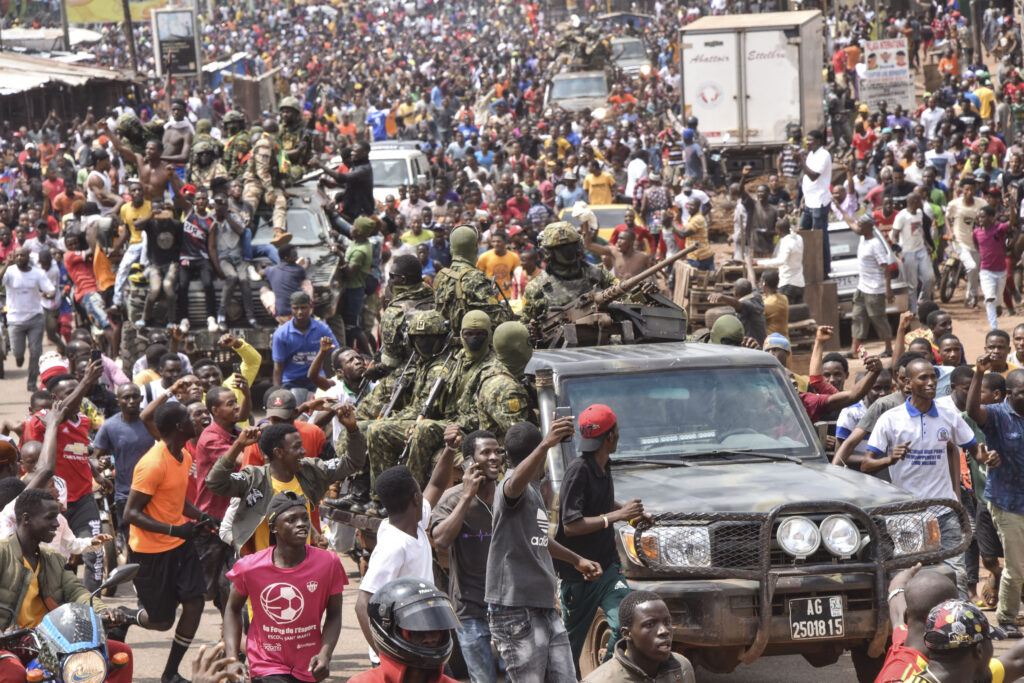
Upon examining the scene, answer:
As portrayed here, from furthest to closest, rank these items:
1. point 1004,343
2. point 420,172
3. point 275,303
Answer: point 420,172 < point 275,303 < point 1004,343

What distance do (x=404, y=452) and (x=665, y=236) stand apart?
11.6m

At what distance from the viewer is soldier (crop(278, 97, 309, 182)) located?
17.8m

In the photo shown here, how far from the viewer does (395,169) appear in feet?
85.7

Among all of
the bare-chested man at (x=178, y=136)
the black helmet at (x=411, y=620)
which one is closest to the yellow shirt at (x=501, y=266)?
the bare-chested man at (x=178, y=136)

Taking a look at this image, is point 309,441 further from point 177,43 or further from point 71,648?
point 177,43

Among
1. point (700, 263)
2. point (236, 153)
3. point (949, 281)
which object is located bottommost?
point (949, 281)

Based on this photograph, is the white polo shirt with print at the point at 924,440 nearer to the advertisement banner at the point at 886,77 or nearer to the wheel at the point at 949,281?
the wheel at the point at 949,281

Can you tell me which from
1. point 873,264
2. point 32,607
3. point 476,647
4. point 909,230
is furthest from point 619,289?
point 909,230

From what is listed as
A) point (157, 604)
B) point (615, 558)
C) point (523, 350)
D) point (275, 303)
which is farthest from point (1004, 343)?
point (275, 303)

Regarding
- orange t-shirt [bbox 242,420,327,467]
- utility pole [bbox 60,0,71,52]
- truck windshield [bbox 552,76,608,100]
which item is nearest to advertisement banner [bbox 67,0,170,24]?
utility pole [bbox 60,0,71,52]

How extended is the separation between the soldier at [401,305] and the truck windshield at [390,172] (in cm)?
1562

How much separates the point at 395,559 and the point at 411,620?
2.27 m

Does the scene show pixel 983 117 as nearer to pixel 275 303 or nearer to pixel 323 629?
pixel 275 303

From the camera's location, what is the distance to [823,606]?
6816 millimetres
